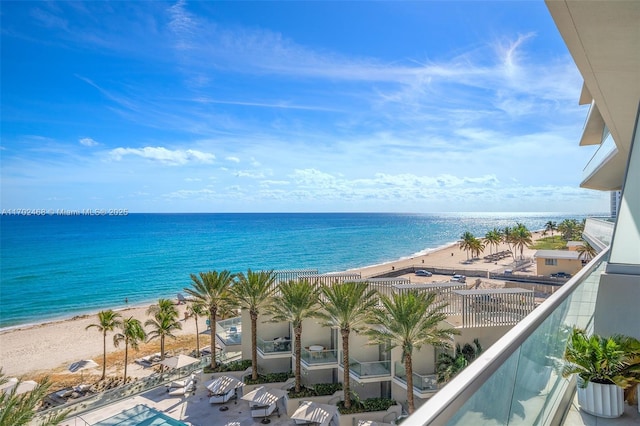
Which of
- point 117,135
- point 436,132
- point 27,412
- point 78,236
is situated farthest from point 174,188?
point 27,412

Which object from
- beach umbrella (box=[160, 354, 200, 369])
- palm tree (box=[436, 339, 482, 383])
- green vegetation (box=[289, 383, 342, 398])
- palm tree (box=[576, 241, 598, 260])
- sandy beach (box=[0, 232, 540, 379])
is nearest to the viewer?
palm tree (box=[436, 339, 482, 383])

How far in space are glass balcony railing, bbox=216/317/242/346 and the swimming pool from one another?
8705 millimetres

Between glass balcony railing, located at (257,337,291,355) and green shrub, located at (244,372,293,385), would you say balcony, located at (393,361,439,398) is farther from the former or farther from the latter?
glass balcony railing, located at (257,337,291,355)

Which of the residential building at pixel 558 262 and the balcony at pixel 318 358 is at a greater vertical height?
the residential building at pixel 558 262

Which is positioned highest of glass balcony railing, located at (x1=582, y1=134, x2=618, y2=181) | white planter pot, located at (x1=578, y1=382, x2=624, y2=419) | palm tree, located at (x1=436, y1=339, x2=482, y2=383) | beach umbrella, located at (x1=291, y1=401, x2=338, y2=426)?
glass balcony railing, located at (x1=582, y1=134, x2=618, y2=181)

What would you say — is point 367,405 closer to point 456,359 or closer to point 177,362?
point 456,359

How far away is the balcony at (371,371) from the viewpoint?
17609mm

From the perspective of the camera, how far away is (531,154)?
45531mm

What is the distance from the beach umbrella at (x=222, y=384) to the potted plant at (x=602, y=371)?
62.2 ft

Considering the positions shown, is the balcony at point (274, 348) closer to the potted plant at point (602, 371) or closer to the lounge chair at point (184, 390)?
the lounge chair at point (184, 390)

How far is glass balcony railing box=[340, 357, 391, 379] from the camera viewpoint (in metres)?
17.7

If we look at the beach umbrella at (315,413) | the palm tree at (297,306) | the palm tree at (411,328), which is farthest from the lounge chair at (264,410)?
the palm tree at (411,328)

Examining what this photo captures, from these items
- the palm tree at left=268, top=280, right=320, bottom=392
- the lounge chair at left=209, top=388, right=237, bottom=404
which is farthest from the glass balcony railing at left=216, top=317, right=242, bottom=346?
the palm tree at left=268, top=280, right=320, bottom=392

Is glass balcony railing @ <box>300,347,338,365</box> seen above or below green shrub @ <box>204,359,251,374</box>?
above
